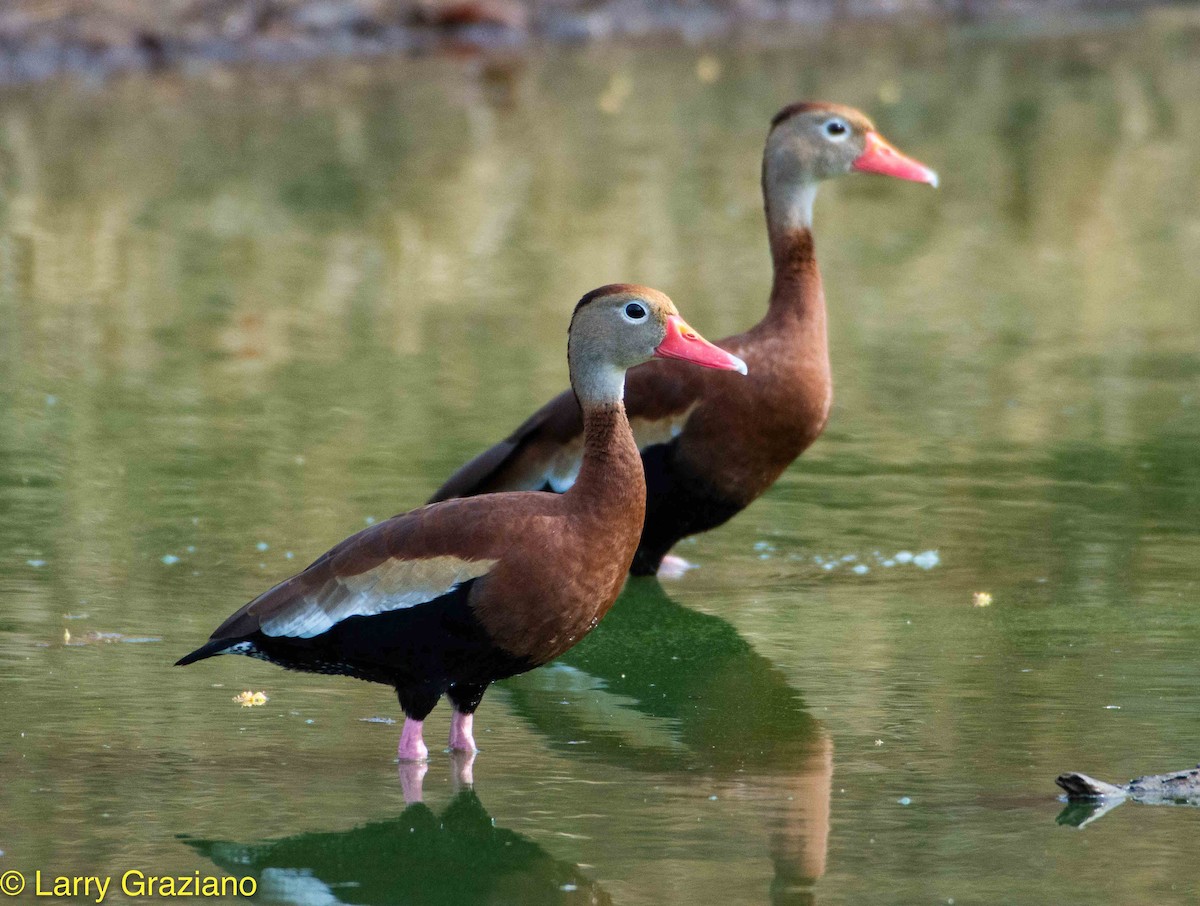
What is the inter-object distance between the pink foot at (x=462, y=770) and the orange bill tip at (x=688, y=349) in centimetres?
129

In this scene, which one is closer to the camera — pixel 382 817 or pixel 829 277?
pixel 382 817

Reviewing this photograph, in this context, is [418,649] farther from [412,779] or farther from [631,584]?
[631,584]

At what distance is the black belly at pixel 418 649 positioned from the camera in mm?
5891

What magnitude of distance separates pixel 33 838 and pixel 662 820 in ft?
5.31

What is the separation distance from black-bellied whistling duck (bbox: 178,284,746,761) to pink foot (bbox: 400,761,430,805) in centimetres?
3

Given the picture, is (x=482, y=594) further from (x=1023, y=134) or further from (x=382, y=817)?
(x=1023, y=134)

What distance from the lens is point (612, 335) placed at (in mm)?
6199

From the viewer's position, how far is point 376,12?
27250mm

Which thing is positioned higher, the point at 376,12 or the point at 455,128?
the point at 376,12

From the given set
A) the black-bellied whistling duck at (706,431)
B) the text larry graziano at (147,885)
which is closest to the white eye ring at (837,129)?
the black-bellied whistling duck at (706,431)

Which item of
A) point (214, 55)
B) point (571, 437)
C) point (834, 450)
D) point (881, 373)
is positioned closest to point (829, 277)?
point (881, 373)

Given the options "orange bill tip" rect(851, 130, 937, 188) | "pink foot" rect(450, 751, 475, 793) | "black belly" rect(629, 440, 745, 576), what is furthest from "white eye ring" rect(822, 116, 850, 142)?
"pink foot" rect(450, 751, 475, 793)

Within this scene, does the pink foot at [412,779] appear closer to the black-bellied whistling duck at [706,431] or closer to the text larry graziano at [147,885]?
the text larry graziano at [147,885]

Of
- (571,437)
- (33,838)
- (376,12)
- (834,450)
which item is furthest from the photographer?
(376,12)
